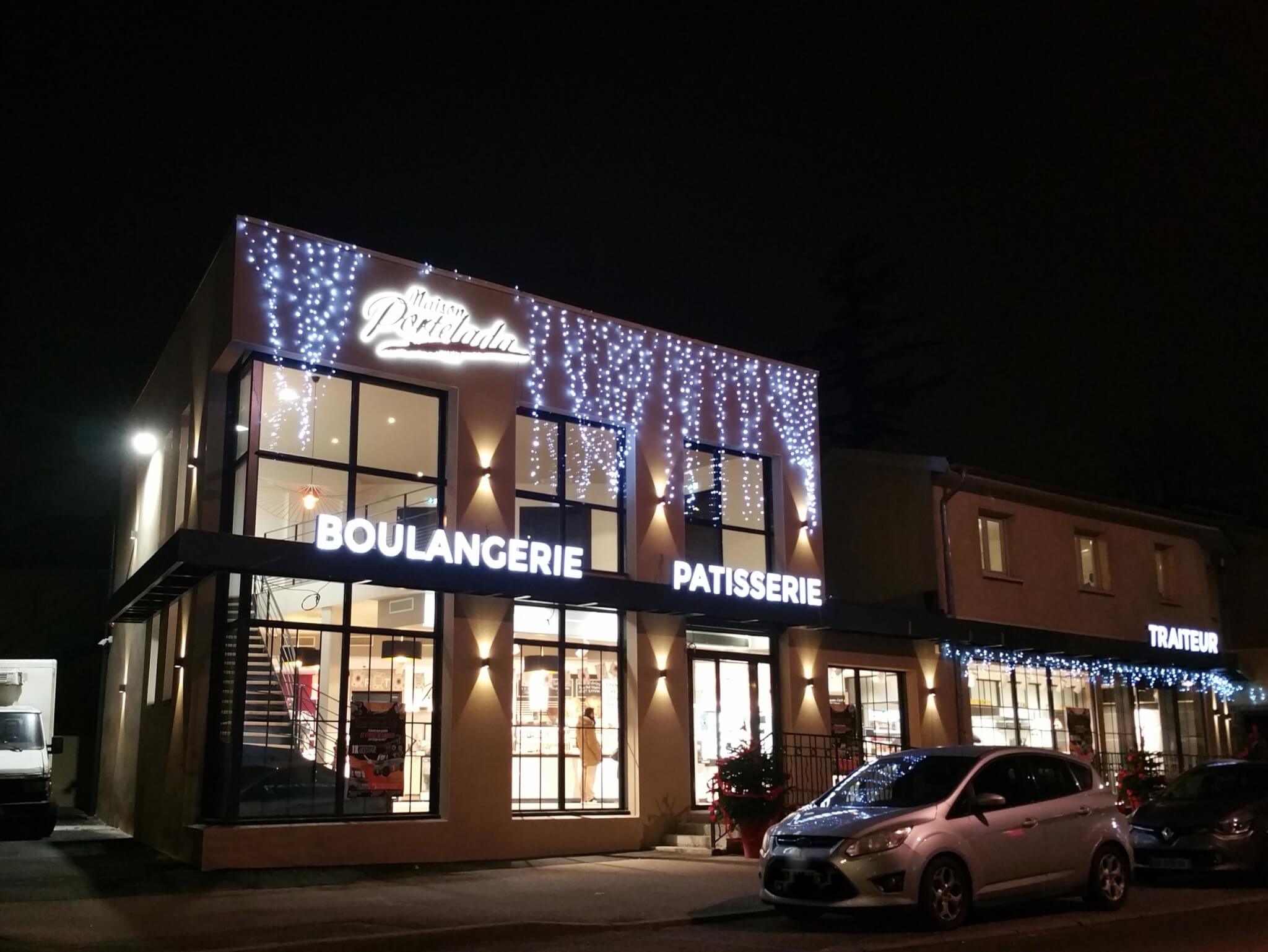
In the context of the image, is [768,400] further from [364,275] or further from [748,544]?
[364,275]

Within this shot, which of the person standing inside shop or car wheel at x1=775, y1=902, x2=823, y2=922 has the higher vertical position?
the person standing inside shop

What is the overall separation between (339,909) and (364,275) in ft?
28.2

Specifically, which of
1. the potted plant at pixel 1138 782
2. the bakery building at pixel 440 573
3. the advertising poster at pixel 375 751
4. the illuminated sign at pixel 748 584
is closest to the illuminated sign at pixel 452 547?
the bakery building at pixel 440 573

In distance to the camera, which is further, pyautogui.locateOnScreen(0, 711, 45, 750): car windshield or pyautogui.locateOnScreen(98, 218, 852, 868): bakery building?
pyautogui.locateOnScreen(0, 711, 45, 750): car windshield

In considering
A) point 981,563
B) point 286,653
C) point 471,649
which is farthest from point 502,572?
point 981,563

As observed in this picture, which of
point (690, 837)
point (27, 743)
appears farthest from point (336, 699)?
point (27, 743)

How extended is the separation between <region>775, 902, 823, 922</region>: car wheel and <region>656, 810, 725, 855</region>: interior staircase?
5.39 metres

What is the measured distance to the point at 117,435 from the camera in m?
26.2

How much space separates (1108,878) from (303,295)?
11.9 m

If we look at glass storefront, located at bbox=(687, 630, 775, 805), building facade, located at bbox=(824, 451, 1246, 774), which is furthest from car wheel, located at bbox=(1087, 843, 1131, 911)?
building facade, located at bbox=(824, 451, 1246, 774)

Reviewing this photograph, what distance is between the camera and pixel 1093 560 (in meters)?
25.1

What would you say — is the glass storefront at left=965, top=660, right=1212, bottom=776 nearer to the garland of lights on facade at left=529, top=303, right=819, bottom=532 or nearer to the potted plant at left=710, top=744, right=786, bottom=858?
the garland of lights on facade at left=529, top=303, right=819, bottom=532

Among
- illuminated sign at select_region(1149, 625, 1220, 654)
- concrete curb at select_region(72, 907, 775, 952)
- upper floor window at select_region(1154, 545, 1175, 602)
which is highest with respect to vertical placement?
upper floor window at select_region(1154, 545, 1175, 602)

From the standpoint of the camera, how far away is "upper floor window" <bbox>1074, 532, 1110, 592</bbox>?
2472 cm
